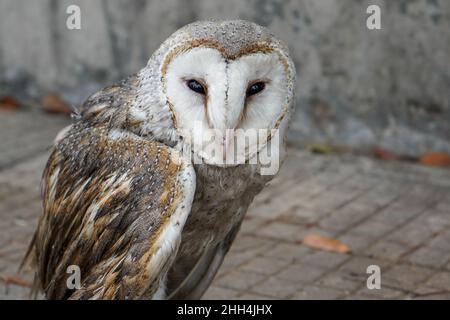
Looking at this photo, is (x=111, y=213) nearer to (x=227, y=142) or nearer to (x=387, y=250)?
(x=227, y=142)

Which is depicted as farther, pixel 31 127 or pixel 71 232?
pixel 31 127

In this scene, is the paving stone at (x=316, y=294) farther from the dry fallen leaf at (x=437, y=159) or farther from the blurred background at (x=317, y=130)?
the dry fallen leaf at (x=437, y=159)

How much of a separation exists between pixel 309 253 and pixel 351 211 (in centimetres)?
75

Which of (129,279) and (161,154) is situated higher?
(161,154)

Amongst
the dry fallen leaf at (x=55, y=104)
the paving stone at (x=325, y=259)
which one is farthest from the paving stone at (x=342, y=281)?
the dry fallen leaf at (x=55, y=104)

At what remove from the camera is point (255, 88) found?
3885 millimetres

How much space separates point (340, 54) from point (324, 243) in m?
2.13

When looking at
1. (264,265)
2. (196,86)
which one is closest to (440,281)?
(264,265)

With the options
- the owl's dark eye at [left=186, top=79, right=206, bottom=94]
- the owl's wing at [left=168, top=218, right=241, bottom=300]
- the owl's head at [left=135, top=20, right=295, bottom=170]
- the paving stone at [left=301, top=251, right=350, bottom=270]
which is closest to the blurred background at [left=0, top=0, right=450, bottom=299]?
the paving stone at [left=301, top=251, right=350, bottom=270]

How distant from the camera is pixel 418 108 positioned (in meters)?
7.55

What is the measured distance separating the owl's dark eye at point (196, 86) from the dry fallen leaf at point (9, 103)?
18.6ft

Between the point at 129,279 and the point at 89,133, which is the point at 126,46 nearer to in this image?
the point at 89,133

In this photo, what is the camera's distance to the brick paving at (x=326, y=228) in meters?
5.61
